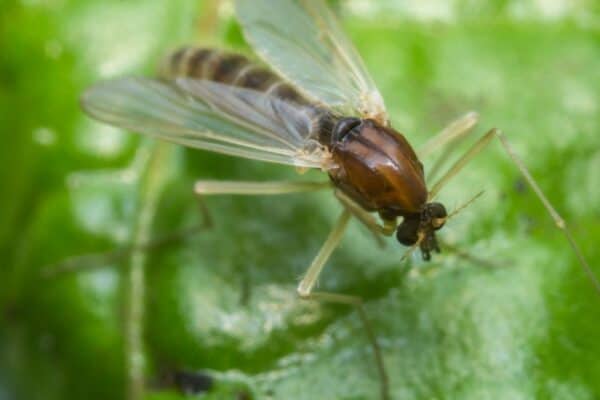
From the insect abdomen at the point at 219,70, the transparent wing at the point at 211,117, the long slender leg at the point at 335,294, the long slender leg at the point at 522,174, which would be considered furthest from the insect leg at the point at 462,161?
the insect abdomen at the point at 219,70

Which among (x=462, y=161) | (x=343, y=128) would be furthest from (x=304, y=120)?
(x=462, y=161)

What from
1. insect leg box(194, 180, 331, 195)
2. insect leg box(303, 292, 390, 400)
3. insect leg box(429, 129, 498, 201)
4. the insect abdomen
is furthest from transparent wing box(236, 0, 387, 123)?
insect leg box(303, 292, 390, 400)

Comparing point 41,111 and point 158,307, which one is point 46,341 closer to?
point 158,307

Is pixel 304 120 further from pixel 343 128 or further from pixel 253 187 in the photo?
pixel 253 187

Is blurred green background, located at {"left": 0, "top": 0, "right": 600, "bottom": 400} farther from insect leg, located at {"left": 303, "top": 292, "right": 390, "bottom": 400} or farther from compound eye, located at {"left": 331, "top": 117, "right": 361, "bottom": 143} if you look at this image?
compound eye, located at {"left": 331, "top": 117, "right": 361, "bottom": 143}

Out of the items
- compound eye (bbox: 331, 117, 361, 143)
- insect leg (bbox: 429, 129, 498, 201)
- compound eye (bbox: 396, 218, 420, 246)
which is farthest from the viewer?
compound eye (bbox: 331, 117, 361, 143)

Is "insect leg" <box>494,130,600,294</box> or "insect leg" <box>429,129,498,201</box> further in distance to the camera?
"insect leg" <box>429,129,498,201</box>

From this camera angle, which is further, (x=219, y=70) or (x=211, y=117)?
(x=219, y=70)
